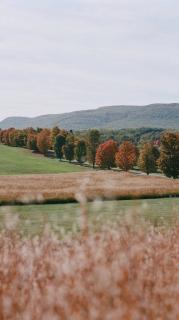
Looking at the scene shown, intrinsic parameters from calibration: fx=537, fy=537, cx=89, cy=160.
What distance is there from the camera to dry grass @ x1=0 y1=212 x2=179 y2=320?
140 inches

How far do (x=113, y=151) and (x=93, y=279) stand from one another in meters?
94.5

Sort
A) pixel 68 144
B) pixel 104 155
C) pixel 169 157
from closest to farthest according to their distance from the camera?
pixel 169 157 < pixel 104 155 < pixel 68 144

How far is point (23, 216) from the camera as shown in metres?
21.2

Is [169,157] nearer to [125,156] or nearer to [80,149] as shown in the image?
[125,156]

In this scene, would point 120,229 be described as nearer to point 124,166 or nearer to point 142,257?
point 142,257

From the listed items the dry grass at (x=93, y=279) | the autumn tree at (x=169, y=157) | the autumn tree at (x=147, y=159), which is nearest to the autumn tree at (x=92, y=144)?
the autumn tree at (x=147, y=159)

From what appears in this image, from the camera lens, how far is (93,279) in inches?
157

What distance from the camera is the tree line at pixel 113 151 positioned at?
244 ft

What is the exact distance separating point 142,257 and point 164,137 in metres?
72.1

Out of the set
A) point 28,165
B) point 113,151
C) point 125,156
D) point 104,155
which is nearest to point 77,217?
point 125,156

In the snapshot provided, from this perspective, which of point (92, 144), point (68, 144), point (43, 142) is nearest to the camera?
point (92, 144)

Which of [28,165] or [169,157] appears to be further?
[28,165]

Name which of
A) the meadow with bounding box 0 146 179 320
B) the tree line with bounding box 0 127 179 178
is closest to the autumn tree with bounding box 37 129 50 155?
the tree line with bounding box 0 127 179 178

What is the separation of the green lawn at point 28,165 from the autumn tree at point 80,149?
6120 millimetres
